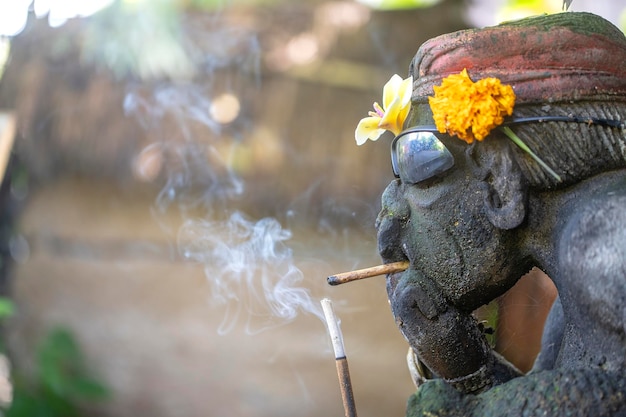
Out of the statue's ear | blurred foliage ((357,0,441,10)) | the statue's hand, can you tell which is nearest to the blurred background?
blurred foliage ((357,0,441,10))

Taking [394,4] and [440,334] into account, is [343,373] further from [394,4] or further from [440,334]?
[394,4]

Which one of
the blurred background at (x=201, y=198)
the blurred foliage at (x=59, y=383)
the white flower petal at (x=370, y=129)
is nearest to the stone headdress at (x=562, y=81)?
the white flower petal at (x=370, y=129)

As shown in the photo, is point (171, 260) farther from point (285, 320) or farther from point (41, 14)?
point (41, 14)

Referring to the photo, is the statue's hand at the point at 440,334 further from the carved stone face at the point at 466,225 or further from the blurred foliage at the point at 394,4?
the blurred foliage at the point at 394,4

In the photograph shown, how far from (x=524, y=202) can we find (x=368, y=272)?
0.41m

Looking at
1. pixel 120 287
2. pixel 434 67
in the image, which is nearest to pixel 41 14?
pixel 120 287

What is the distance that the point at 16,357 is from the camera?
5754mm

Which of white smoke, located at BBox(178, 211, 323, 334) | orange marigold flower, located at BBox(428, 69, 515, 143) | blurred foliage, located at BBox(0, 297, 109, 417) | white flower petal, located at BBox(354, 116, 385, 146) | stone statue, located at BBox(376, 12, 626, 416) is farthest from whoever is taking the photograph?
blurred foliage, located at BBox(0, 297, 109, 417)

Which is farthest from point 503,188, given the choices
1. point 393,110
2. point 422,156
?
point 393,110

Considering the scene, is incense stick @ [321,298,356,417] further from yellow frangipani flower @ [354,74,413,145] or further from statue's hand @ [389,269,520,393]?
yellow frangipani flower @ [354,74,413,145]

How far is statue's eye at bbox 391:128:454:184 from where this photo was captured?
1404 millimetres

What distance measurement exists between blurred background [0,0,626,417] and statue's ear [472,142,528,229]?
1914 mm

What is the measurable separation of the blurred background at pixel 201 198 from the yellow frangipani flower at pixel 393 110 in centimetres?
175

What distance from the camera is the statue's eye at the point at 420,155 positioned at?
1404mm
